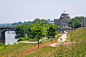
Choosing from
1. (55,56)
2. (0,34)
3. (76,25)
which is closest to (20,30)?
(0,34)

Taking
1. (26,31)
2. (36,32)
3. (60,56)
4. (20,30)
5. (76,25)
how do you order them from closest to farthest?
(60,56) < (36,32) < (20,30) < (26,31) < (76,25)

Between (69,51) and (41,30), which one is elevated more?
(41,30)

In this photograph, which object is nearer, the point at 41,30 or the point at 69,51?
the point at 69,51

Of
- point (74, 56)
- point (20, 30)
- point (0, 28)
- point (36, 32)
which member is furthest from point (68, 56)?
point (0, 28)

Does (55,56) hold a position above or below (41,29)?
below

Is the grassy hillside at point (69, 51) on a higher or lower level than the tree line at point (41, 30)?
lower

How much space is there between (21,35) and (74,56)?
7943cm

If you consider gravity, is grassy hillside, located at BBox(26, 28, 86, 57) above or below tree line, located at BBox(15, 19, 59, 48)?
below

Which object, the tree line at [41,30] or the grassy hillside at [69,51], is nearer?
the grassy hillside at [69,51]

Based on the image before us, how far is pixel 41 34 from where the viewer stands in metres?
29.9

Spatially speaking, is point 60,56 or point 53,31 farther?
point 53,31

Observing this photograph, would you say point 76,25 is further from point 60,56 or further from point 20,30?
point 60,56

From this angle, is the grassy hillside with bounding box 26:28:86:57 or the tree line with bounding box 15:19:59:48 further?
the tree line with bounding box 15:19:59:48

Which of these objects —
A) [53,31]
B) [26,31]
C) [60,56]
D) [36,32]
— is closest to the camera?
[60,56]
